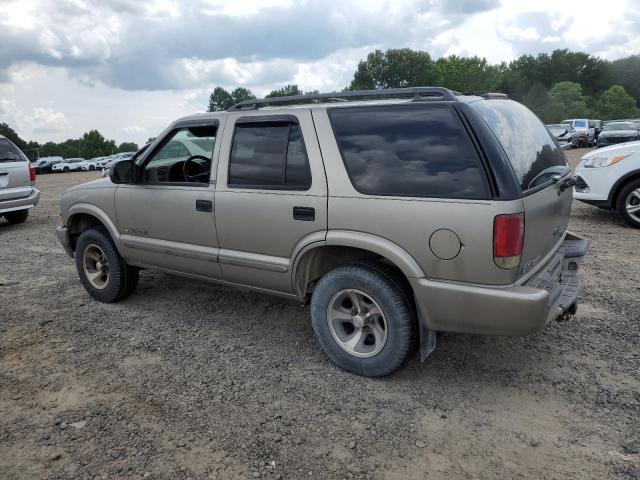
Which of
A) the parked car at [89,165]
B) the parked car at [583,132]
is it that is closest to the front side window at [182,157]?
the parked car at [583,132]

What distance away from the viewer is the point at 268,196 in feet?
11.5

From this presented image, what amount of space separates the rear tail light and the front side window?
2302mm

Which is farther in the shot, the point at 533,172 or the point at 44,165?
the point at 44,165

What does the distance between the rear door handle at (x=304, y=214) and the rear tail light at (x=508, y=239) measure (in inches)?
46.7

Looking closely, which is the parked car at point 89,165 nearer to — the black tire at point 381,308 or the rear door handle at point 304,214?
the rear door handle at point 304,214

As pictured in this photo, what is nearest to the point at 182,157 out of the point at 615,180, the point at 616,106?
the point at 615,180

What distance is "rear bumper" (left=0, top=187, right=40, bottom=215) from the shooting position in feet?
29.3

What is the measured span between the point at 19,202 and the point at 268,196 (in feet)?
25.5

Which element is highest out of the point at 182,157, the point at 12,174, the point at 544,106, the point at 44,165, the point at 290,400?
the point at 544,106

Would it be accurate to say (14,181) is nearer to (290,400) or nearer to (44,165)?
(290,400)

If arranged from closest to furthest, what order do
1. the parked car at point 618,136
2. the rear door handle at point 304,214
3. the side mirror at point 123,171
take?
the rear door handle at point 304,214 → the side mirror at point 123,171 → the parked car at point 618,136

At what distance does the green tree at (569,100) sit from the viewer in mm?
68938

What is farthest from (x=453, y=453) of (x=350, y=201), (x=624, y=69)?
(x=624, y=69)

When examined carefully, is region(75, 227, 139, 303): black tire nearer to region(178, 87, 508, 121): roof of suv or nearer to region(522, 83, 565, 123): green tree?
region(178, 87, 508, 121): roof of suv
